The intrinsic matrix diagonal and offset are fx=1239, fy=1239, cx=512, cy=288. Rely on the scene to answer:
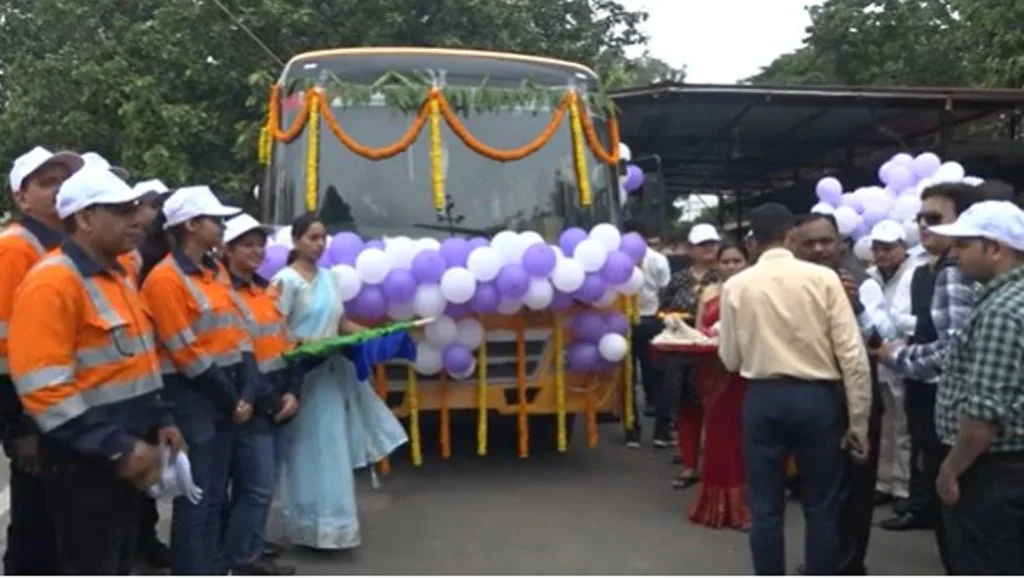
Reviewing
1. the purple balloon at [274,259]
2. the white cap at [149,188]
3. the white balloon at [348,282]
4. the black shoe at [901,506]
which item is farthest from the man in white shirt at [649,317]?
the white cap at [149,188]

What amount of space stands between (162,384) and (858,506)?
307cm

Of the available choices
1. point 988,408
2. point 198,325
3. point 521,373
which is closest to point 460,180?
point 521,373

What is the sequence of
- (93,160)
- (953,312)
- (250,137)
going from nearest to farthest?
(93,160) → (953,312) → (250,137)

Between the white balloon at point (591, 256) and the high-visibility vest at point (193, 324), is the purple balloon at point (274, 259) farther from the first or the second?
the high-visibility vest at point (193, 324)

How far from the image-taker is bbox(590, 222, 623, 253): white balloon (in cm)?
736

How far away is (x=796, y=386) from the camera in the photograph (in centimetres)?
494

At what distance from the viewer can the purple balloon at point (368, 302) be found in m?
7.04

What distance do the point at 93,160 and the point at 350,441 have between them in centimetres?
240

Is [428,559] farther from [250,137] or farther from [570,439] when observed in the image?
[250,137]

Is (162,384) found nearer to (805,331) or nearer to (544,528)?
(805,331)

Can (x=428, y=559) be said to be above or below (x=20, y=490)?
below

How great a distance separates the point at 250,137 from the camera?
1585 centimetres

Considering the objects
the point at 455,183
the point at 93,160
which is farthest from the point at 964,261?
the point at 455,183

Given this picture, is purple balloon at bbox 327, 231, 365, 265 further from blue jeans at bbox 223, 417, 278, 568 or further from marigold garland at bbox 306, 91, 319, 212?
blue jeans at bbox 223, 417, 278, 568
